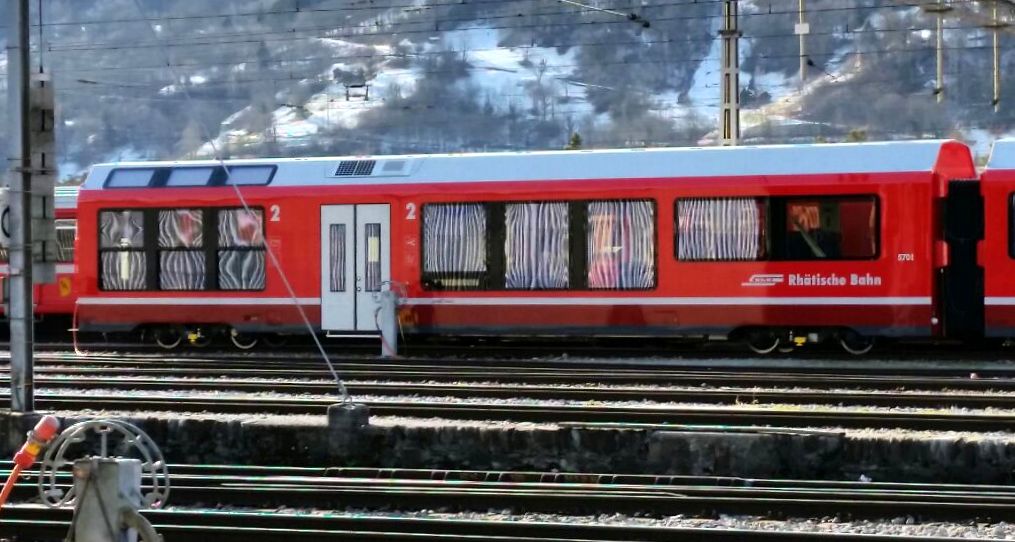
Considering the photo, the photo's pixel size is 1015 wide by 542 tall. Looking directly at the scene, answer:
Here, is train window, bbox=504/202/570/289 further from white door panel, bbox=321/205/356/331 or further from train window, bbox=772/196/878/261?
train window, bbox=772/196/878/261

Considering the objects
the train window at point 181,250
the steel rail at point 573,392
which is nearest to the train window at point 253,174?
the train window at point 181,250

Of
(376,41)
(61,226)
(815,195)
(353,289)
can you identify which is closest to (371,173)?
→ (353,289)

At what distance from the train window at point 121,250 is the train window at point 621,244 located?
694 centimetres

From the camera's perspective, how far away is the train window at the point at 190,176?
67.0 feet

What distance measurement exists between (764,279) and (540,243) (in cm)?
309

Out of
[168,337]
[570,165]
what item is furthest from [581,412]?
[168,337]

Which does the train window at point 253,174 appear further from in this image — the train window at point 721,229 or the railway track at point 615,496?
the railway track at point 615,496

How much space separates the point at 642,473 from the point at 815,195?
799 centimetres

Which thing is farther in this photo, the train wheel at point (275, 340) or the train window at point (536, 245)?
the train wheel at point (275, 340)

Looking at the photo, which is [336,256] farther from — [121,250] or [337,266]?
[121,250]

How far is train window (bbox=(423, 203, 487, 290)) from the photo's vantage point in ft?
63.1

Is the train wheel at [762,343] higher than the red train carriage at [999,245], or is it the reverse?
the red train carriage at [999,245]

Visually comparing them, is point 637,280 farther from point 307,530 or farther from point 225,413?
point 307,530

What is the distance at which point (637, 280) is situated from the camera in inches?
730
